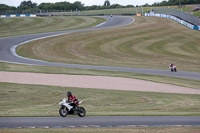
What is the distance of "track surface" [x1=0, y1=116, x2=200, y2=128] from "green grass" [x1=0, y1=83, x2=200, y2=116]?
0.86 meters

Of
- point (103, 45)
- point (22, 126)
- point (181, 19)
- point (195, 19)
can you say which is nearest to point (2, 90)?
point (22, 126)

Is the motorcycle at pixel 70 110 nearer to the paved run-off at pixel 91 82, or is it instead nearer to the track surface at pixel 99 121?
the track surface at pixel 99 121

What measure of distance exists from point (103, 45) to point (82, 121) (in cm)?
4132

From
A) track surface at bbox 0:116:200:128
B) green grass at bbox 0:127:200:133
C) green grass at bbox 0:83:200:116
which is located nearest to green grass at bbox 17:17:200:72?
green grass at bbox 0:83:200:116

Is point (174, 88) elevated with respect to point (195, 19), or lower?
lower

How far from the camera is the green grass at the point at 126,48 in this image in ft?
142

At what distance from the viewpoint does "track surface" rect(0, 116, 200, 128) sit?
1435 centimetres

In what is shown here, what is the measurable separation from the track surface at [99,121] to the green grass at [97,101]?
86cm

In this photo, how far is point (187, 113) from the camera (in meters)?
17.1

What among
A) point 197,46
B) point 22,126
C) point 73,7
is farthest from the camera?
point 73,7

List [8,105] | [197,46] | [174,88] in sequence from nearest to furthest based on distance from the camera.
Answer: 1. [8,105]
2. [174,88]
3. [197,46]

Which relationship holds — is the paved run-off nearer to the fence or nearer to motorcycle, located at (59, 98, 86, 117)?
motorcycle, located at (59, 98, 86, 117)

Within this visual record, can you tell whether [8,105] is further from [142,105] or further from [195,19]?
[195,19]

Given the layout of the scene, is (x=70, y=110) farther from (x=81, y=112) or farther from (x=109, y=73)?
(x=109, y=73)
